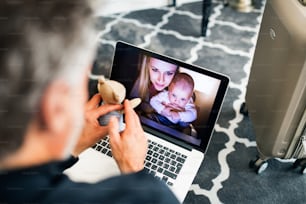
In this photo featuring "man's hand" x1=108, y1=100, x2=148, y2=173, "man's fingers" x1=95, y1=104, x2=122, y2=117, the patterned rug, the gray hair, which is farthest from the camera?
the patterned rug

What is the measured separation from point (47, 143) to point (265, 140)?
0.89m

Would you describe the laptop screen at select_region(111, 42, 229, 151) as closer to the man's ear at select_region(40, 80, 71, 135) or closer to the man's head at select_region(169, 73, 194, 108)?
the man's head at select_region(169, 73, 194, 108)

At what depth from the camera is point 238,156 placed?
137 cm

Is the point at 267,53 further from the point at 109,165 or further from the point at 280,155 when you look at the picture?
the point at 109,165

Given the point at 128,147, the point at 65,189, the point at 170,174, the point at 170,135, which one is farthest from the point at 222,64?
the point at 65,189

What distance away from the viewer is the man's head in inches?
35.0

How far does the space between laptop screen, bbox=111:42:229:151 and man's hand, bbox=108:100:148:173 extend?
182 mm

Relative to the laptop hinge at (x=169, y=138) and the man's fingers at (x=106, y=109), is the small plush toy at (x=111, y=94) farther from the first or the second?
the laptop hinge at (x=169, y=138)

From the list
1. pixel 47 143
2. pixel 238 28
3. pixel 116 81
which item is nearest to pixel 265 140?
pixel 116 81

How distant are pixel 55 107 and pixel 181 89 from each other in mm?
523

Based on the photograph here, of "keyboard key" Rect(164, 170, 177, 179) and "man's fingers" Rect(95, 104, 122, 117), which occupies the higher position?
"man's fingers" Rect(95, 104, 122, 117)

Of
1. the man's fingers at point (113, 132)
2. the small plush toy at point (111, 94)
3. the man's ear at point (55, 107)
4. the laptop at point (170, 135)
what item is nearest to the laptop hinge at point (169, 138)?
the laptop at point (170, 135)

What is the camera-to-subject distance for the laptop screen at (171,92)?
34.3 inches

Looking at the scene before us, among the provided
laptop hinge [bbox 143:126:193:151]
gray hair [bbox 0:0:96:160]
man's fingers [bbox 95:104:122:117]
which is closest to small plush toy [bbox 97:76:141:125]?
man's fingers [bbox 95:104:122:117]
